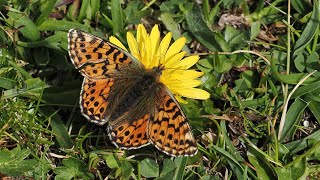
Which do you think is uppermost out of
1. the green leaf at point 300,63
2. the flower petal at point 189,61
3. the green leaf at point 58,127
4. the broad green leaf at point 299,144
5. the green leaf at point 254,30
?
the green leaf at point 254,30

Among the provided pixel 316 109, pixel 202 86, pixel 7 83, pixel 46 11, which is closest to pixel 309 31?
pixel 316 109

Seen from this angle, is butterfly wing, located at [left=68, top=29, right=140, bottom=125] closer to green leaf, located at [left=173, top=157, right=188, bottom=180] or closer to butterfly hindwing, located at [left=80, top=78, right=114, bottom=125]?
butterfly hindwing, located at [left=80, top=78, right=114, bottom=125]

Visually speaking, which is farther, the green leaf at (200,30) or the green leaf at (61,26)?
the green leaf at (200,30)

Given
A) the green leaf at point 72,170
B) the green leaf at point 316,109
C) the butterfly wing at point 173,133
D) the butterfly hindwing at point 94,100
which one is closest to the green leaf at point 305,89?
the green leaf at point 316,109

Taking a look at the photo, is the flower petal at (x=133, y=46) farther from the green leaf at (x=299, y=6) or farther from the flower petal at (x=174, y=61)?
the green leaf at (x=299, y=6)

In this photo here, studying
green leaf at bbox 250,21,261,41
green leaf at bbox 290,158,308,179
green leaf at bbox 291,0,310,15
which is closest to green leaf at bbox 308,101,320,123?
green leaf at bbox 290,158,308,179

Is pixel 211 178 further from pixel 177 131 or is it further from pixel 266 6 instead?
pixel 266 6

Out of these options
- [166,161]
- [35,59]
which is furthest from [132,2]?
[166,161]

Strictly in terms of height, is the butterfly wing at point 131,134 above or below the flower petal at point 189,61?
below
